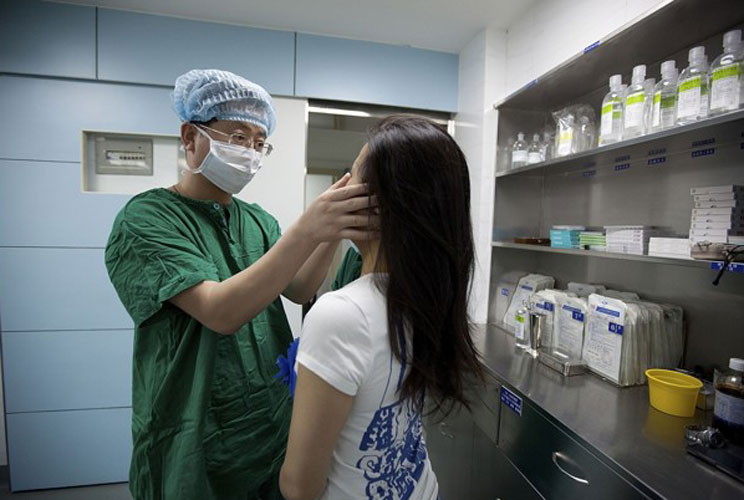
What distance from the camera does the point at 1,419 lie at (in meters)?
2.21

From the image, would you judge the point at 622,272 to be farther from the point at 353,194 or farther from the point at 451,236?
the point at 353,194

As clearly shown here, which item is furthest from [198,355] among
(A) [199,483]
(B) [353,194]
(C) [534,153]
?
(C) [534,153]

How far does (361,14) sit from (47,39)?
5.55 feet

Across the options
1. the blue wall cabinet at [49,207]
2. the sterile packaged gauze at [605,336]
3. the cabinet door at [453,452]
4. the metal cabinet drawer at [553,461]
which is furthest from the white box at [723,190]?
the blue wall cabinet at [49,207]

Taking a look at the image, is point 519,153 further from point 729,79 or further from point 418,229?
point 418,229

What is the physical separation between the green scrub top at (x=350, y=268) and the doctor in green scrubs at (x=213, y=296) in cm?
5

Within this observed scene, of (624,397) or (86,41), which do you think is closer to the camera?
(624,397)

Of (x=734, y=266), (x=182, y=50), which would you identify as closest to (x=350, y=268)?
(x=734, y=266)

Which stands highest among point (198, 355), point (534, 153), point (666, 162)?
point (534, 153)

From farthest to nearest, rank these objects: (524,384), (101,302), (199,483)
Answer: (101,302) → (524,384) → (199,483)

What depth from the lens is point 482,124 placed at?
2.19m

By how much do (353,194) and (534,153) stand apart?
5.46 ft

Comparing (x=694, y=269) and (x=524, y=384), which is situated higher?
(x=694, y=269)

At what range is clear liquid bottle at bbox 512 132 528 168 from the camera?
2.03m
